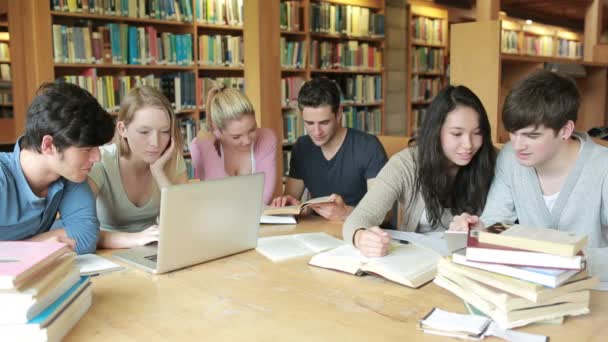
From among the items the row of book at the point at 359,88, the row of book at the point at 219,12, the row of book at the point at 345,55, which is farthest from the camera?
the row of book at the point at 359,88

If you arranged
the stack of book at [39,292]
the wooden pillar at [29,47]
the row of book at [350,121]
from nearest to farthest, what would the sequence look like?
the stack of book at [39,292], the wooden pillar at [29,47], the row of book at [350,121]

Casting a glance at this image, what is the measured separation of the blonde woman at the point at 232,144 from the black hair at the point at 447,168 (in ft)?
2.72

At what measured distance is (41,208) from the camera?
1.71m

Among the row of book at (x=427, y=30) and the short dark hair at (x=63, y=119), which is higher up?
the row of book at (x=427, y=30)

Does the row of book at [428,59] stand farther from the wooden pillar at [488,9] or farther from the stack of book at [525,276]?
the stack of book at [525,276]

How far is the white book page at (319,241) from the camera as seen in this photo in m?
1.78

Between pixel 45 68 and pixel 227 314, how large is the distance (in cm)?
333

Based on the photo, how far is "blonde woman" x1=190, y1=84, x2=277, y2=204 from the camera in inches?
98.8

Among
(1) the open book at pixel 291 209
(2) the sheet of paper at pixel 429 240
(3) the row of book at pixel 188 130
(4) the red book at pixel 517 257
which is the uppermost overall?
(3) the row of book at pixel 188 130

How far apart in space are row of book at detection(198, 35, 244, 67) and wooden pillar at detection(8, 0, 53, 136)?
131 cm

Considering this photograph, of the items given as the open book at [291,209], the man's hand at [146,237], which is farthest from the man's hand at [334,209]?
the man's hand at [146,237]

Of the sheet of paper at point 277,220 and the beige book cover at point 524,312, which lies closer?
the beige book cover at point 524,312

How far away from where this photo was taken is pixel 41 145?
5.06 feet

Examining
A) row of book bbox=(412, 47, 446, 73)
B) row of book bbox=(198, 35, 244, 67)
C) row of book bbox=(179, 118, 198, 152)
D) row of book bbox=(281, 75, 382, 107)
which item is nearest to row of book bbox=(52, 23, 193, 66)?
row of book bbox=(198, 35, 244, 67)
